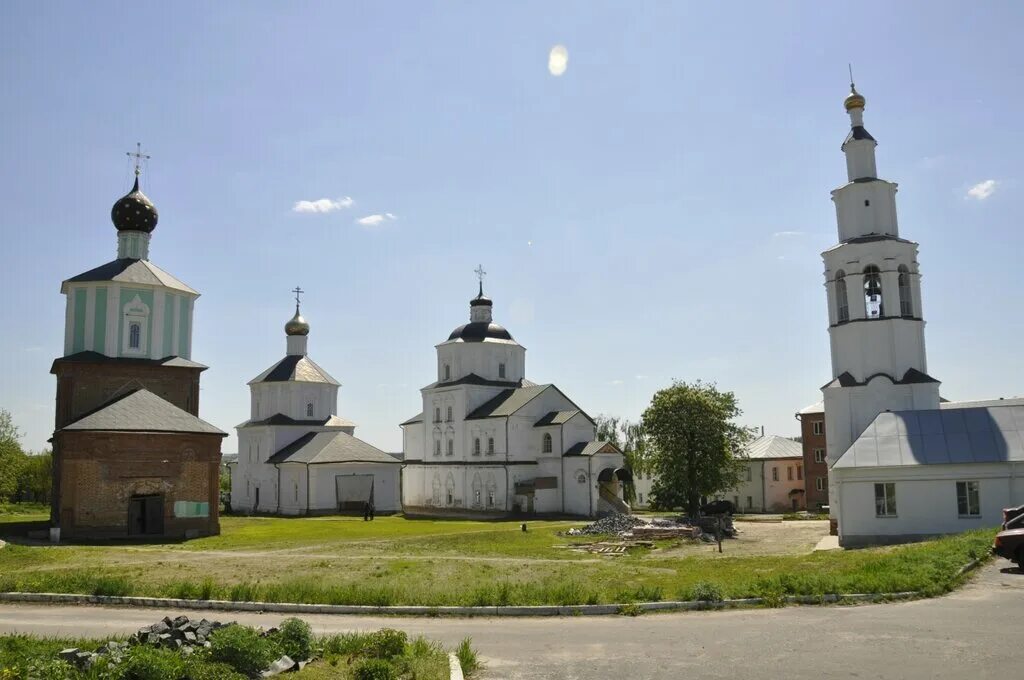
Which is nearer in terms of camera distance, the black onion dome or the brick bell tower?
the brick bell tower

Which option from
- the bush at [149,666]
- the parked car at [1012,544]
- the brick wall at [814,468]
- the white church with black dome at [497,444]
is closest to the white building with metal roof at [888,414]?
the parked car at [1012,544]

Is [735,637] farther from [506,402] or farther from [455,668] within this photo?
[506,402]

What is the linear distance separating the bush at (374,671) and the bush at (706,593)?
669cm

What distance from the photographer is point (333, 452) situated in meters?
51.7

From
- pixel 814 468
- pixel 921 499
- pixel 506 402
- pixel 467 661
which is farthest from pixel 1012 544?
pixel 506 402

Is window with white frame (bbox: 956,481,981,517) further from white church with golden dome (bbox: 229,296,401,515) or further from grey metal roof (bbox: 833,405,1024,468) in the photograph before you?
white church with golden dome (bbox: 229,296,401,515)

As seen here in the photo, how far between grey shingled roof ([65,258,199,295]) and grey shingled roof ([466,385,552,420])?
63.2 feet

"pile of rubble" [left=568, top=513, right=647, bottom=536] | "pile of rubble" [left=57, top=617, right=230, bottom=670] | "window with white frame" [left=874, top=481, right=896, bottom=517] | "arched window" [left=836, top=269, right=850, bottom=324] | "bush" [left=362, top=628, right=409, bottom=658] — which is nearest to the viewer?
"pile of rubble" [left=57, top=617, right=230, bottom=670]

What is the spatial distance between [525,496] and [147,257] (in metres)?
25.5

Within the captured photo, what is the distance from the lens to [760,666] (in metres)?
9.95

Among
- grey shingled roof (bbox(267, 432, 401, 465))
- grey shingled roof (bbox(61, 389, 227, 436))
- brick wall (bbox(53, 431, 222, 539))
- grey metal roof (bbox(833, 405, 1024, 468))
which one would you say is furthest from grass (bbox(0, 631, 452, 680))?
grey shingled roof (bbox(267, 432, 401, 465))

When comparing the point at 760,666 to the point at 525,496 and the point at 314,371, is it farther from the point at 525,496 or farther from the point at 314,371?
the point at 314,371

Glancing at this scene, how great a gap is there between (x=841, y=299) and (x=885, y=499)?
954 centimetres

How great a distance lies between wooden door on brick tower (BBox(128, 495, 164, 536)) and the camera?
105ft
